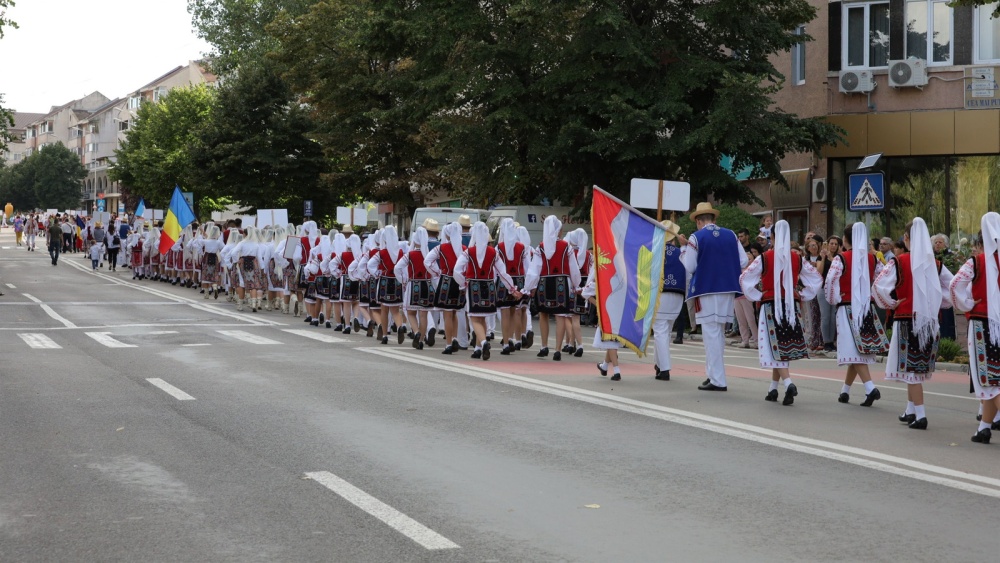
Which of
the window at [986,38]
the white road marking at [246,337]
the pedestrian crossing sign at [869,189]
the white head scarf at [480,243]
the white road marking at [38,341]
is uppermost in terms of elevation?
the window at [986,38]

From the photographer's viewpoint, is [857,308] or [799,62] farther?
[799,62]

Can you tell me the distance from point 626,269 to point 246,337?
8.31 meters

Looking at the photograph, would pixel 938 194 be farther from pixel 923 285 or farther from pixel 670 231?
pixel 923 285

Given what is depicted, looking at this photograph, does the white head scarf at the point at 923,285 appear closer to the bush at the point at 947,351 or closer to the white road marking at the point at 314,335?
the bush at the point at 947,351

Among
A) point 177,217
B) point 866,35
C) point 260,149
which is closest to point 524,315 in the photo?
point 866,35

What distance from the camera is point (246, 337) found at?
2003cm

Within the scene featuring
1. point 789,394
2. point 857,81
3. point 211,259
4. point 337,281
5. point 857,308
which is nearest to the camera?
point 789,394

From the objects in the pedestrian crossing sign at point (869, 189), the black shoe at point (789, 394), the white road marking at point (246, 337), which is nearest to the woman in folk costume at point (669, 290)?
the black shoe at point (789, 394)

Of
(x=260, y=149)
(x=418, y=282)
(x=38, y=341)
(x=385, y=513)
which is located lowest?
(x=385, y=513)

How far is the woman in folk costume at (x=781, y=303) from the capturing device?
12.3 metres

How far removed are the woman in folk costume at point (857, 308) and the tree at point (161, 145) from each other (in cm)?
6050

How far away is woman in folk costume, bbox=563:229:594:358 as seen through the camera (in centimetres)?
1773

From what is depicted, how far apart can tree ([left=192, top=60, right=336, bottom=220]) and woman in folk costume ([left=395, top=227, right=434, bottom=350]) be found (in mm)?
36321

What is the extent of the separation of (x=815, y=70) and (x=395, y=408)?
2401cm
